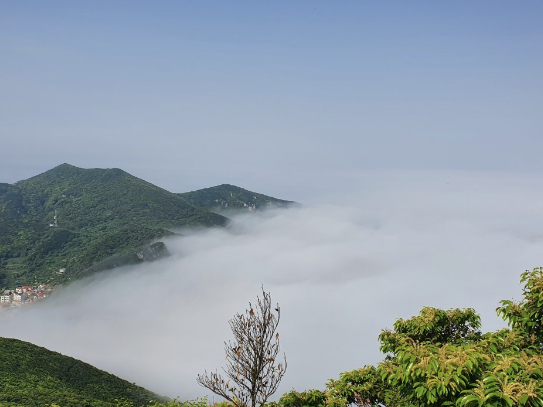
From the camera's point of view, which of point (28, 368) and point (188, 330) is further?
point (188, 330)

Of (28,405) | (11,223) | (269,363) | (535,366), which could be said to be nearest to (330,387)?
(269,363)

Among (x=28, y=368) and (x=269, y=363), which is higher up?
(x=269, y=363)

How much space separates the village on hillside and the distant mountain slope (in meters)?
91.6

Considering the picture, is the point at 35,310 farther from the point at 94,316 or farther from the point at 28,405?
the point at 28,405

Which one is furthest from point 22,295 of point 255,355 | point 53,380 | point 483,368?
point 483,368

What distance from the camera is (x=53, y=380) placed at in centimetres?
4750

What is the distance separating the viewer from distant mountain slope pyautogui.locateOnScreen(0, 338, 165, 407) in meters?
37.2

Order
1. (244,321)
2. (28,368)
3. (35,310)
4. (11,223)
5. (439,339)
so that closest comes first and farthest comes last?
(244,321), (439,339), (28,368), (35,310), (11,223)

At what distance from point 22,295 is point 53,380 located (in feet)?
338

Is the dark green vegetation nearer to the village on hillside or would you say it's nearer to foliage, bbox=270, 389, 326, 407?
foliage, bbox=270, 389, 326, 407

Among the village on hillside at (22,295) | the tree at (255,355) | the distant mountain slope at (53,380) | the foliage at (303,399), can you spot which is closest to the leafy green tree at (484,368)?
the foliage at (303,399)

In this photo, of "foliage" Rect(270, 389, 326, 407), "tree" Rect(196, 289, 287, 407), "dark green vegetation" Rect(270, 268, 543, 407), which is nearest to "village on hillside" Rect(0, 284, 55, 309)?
"foliage" Rect(270, 389, 326, 407)

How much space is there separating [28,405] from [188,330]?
160m

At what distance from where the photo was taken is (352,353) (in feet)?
591
